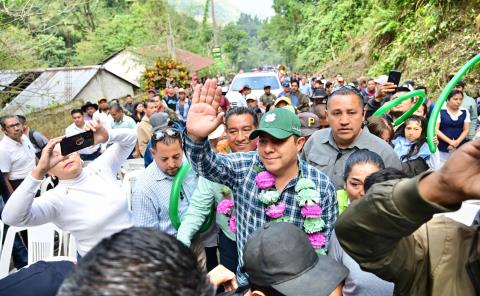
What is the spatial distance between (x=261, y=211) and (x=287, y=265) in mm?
786

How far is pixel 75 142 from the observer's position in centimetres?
275

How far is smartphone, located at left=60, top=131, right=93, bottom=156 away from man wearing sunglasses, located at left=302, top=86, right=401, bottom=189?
174cm

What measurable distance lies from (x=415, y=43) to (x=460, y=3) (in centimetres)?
164

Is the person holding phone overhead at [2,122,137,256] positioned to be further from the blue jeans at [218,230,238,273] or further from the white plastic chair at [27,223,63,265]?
A: the white plastic chair at [27,223,63,265]

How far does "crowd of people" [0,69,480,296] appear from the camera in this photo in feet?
3.12

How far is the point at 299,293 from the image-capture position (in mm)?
1451

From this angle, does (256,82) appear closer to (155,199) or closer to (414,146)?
(414,146)

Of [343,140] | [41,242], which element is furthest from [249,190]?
[41,242]

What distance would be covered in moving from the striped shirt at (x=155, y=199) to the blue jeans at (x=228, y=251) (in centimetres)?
35

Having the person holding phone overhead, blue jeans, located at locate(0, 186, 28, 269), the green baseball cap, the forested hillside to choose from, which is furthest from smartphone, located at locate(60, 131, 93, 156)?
the forested hillside

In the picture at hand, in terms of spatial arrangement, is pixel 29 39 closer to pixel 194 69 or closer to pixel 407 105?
pixel 407 105

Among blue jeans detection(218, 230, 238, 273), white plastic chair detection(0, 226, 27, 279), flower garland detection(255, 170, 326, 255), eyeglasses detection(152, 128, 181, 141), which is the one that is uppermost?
eyeglasses detection(152, 128, 181, 141)

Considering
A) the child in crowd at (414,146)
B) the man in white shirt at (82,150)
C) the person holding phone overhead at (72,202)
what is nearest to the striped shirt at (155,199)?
the person holding phone overhead at (72,202)

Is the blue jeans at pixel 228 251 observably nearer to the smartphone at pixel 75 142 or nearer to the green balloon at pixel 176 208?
the green balloon at pixel 176 208
